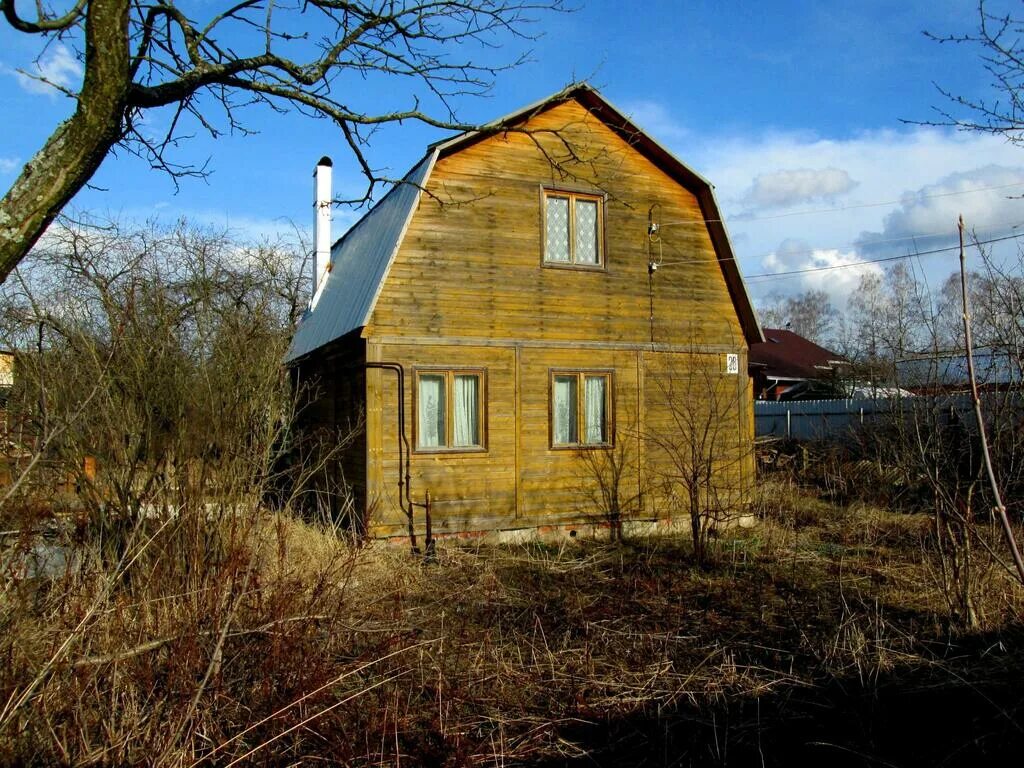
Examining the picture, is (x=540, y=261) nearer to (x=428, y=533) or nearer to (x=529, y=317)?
(x=529, y=317)

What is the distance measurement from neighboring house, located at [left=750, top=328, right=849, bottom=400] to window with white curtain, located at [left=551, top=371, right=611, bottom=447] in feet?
57.6

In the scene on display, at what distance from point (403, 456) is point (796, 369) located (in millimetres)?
28565

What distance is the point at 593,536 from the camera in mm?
12367

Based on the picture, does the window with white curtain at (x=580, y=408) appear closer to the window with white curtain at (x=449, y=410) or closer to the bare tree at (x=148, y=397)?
the window with white curtain at (x=449, y=410)

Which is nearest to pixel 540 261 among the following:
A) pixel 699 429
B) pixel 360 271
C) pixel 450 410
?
pixel 450 410

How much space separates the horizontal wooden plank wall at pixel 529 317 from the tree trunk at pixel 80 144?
7.69 meters

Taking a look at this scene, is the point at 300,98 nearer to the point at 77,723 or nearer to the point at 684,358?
the point at 77,723

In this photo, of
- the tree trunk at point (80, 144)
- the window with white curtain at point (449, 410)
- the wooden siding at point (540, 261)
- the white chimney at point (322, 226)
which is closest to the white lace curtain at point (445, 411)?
the window with white curtain at point (449, 410)

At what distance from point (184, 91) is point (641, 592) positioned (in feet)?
22.0

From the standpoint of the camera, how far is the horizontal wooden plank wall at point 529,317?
445 inches

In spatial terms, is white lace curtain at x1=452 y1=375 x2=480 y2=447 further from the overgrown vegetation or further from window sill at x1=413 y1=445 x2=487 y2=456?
the overgrown vegetation

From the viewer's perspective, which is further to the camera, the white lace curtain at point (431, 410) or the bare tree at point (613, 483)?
the bare tree at point (613, 483)

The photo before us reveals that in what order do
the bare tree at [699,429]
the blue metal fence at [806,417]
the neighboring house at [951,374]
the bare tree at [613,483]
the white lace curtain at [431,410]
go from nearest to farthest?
the neighboring house at [951,374]
the white lace curtain at [431,410]
the bare tree at [613,483]
the bare tree at [699,429]
the blue metal fence at [806,417]

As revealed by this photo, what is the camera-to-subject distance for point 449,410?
11.5 m
